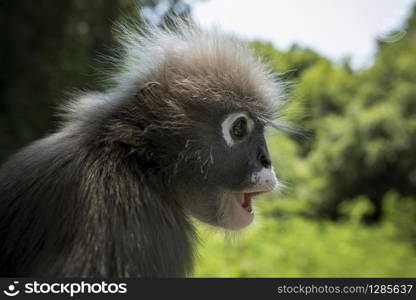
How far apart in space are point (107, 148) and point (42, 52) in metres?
3.80

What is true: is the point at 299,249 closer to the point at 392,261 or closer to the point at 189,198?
the point at 392,261

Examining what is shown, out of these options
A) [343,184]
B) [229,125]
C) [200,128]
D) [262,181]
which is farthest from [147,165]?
[343,184]

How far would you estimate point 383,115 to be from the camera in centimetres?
1603

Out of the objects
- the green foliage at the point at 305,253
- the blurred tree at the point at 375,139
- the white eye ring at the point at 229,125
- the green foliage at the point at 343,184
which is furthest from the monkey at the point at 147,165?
the blurred tree at the point at 375,139

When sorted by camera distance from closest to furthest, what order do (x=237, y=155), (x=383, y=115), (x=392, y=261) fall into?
(x=237, y=155), (x=392, y=261), (x=383, y=115)

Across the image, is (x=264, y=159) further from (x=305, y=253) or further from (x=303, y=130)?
(x=305, y=253)

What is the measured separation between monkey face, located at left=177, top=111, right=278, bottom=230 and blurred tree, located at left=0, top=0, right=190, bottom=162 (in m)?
2.88

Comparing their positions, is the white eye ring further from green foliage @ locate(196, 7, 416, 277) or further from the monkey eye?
green foliage @ locate(196, 7, 416, 277)

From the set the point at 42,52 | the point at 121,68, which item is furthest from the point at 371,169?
the point at 121,68

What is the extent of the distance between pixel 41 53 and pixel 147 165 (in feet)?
12.4

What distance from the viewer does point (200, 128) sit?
280 centimetres

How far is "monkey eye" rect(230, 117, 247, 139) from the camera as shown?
9.29ft

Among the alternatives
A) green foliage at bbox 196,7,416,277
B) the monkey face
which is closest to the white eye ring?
the monkey face

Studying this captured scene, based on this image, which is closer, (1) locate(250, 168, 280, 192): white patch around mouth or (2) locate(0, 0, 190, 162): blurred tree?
(1) locate(250, 168, 280, 192): white patch around mouth
